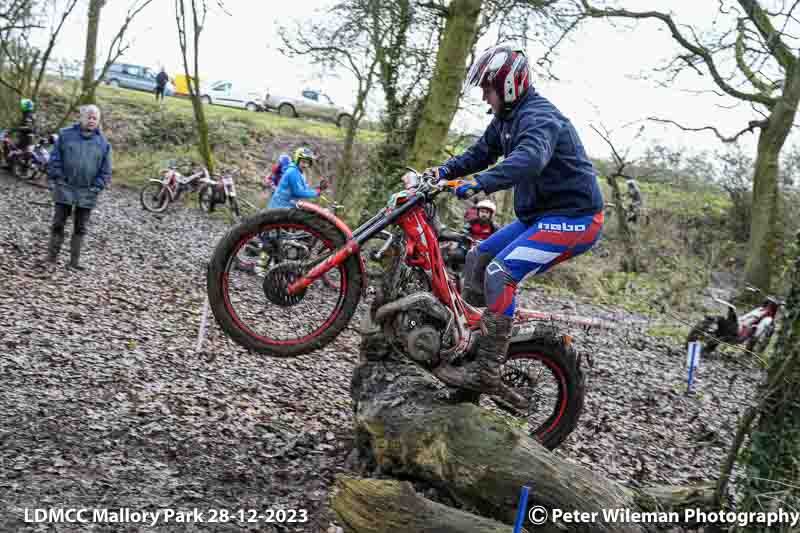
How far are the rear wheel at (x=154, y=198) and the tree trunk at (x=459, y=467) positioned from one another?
45.5 ft

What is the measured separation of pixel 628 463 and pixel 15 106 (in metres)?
19.8

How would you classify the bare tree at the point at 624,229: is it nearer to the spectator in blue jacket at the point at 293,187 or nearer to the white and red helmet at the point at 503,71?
the spectator in blue jacket at the point at 293,187

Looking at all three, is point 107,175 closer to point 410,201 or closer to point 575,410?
point 410,201

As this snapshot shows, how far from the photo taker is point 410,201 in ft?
14.4

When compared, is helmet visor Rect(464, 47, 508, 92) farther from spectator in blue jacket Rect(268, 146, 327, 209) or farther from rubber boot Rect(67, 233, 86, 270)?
rubber boot Rect(67, 233, 86, 270)

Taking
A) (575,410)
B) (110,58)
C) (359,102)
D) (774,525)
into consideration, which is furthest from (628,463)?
(110,58)

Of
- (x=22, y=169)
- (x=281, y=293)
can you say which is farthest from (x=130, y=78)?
(x=281, y=293)

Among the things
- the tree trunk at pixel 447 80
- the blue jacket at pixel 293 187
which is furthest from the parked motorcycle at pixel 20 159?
the tree trunk at pixel 447 80

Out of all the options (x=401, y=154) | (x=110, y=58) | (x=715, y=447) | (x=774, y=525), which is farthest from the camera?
(x=110, y=58)

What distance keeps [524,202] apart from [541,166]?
496mm

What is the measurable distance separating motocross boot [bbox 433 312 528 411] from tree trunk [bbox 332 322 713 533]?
0.49 ft

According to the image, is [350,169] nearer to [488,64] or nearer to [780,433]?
[488,64]

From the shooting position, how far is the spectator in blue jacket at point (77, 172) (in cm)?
892

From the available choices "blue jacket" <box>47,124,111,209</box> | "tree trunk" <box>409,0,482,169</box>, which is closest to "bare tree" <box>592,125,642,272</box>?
"tree trunk" <box>409,0,482,169</box>
